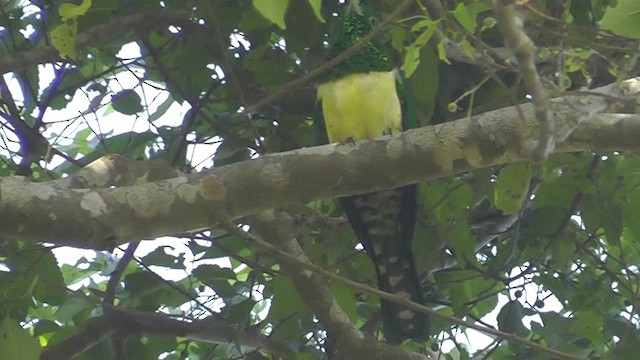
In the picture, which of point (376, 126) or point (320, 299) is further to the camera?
point (376, 126)

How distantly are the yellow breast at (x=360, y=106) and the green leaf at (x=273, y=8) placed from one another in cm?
120

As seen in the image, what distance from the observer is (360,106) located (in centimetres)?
265

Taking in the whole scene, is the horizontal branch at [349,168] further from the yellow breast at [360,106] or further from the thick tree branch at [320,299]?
the yellow breast at [360,106]

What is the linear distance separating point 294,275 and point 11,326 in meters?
0.63

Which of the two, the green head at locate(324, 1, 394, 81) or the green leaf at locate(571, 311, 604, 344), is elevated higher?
the green head at locate(324, 1, 394, 81)

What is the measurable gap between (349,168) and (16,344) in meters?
0.79

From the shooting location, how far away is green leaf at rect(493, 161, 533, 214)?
2133 mm

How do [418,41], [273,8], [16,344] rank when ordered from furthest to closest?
1. [16,344]
2. [418,41]
3. [273,8]

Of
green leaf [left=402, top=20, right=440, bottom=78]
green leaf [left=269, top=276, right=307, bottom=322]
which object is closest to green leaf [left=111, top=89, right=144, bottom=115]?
green leaf [left=269, top=276, right=307, bottom=322]

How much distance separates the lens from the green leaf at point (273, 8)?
4.67ft

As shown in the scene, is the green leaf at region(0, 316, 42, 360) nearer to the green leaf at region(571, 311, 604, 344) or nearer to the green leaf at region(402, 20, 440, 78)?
the green leaf at region(402, 20, 440, 78)

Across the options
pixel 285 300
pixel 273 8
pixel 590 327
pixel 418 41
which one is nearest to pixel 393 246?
pixel 285 300

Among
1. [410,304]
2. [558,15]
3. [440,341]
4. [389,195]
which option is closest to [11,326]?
[410,304]

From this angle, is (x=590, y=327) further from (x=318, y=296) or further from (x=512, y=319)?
(x=318, y=296)
